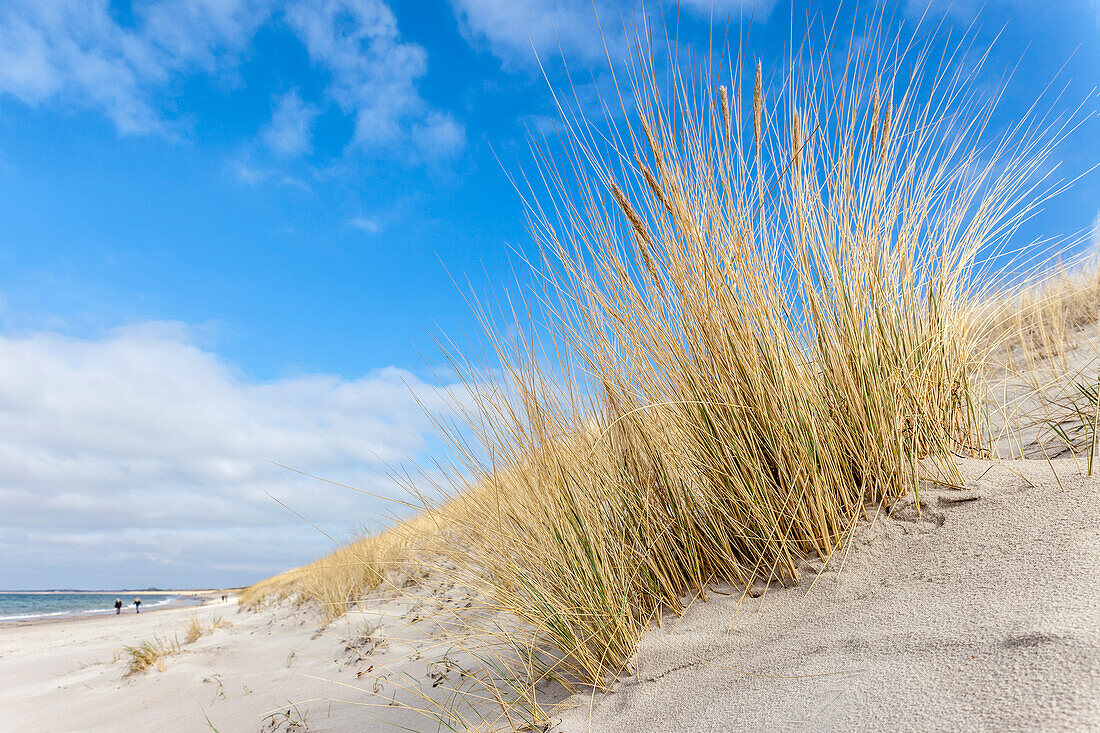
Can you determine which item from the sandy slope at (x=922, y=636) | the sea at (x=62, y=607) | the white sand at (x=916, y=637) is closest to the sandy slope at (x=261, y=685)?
the white sand at (x=916, y=637)

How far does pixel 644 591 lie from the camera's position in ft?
5.78

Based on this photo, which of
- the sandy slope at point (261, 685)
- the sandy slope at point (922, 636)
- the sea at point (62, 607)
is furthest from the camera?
the sea at point (62, 607)

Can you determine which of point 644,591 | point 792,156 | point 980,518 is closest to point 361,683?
point 644,591

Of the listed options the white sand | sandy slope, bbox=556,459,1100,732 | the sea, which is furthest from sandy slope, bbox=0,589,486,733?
the sea

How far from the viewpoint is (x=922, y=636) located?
115cm

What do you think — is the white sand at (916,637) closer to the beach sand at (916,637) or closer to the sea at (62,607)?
the beach sand at (916,637)

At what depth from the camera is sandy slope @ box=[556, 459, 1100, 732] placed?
3.05 feet

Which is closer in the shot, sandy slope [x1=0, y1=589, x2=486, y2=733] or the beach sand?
the beach sand

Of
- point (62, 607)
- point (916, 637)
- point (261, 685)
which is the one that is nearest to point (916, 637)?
point (916, 637)

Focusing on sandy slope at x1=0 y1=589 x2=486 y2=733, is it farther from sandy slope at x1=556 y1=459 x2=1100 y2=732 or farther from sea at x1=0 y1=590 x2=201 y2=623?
sea at x1=0 y1=590 x2=201 y2=623

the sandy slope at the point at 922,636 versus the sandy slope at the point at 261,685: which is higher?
the sandy slope at the point at 922,636

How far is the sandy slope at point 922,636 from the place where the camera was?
93cm

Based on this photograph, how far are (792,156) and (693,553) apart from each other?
120cm

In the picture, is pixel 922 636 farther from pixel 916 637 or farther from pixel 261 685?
pixel 261 685
